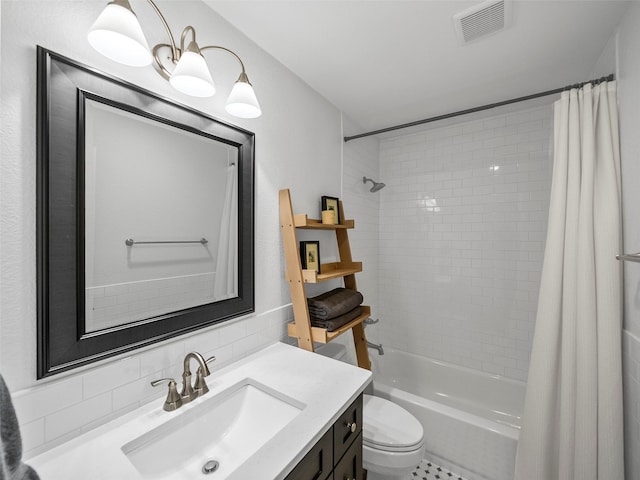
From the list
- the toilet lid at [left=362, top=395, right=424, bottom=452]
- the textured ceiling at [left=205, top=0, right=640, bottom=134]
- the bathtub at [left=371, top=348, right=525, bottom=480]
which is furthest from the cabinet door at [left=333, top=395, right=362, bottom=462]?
the textured ceiling at [left=205, top=0, right=640, bottom=134]

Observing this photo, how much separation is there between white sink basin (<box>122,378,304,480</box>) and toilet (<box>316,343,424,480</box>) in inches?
25.6

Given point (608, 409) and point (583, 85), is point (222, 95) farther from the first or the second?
point (608, 409)

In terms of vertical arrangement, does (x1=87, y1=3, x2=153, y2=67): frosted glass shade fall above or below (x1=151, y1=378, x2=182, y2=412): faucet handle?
above

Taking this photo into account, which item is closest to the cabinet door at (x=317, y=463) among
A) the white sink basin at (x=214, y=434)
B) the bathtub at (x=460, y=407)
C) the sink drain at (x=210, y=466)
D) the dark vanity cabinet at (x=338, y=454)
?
the dark vanity cabinet at (x=338, y=454)

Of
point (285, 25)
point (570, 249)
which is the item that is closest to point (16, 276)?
point (285, 25)

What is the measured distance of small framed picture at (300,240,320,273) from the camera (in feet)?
5.34

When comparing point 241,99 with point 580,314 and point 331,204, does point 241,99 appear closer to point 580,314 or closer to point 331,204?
point 331,204

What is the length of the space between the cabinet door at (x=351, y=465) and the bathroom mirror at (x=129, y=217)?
71 cm

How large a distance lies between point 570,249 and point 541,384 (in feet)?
2.22

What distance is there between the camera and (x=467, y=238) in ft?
7.82

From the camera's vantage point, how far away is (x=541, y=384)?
54.7 inches

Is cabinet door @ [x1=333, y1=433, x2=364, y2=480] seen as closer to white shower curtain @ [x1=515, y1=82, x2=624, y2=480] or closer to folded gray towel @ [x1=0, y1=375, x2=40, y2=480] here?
folded gray towel @ [x1=0, y1=375, x2=40, y2=480]

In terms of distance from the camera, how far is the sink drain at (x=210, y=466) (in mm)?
870

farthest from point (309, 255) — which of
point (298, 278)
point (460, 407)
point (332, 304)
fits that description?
point (460, 407)
